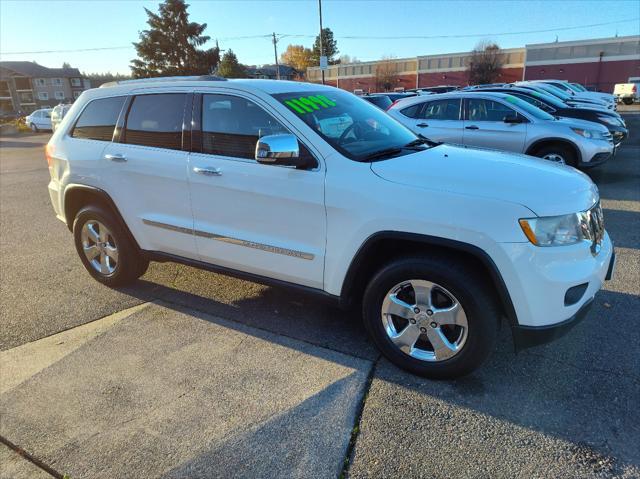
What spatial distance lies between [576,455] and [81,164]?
4.36 m

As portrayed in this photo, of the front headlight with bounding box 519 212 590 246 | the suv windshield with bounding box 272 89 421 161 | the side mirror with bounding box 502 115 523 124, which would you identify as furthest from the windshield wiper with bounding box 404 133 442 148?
the side mirror with bounding box 502 115 523 124

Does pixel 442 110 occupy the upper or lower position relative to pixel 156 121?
lower

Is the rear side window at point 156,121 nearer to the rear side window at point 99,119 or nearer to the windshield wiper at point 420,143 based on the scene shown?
the rear side window at point 99,119

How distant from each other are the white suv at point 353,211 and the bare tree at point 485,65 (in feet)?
198

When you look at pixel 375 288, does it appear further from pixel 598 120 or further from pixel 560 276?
pixel 598 120

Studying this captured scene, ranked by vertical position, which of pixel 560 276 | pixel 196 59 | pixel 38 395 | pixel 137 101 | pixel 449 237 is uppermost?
pixel 196 59

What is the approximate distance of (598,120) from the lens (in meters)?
10.4

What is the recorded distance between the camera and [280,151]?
290cm

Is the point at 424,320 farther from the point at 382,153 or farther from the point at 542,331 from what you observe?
the point at 382,153

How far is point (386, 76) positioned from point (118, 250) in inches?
2634

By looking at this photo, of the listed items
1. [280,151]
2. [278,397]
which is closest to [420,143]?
[280,151]

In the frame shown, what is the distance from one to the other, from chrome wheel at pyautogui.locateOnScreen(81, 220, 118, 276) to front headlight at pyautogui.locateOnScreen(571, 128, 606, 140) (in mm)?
7568

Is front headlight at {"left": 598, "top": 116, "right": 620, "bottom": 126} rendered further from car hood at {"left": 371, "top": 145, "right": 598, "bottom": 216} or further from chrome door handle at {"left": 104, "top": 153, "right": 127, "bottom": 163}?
chrome door handle at {"left": 104, "top": 153, "right": 127, "bottom": 163}

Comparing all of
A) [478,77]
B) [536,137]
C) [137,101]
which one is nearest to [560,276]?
[137,101]
